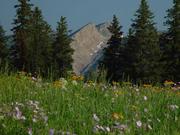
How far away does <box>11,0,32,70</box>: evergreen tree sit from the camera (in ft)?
230

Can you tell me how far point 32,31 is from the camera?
75.1 metres

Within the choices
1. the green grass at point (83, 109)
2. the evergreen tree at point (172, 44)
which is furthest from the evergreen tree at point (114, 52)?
the green grass at point (83, 109)

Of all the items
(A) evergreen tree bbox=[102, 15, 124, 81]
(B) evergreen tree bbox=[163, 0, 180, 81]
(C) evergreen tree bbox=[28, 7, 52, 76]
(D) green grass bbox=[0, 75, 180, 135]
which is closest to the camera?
(D) green grass bbox=[0, 75, 180, 135]

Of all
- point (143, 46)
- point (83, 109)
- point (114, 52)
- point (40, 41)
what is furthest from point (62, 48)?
point (83, 109)

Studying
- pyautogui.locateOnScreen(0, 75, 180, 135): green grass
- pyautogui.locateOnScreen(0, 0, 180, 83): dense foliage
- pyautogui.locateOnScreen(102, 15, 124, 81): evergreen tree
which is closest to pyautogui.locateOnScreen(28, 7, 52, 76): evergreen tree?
pyautogui.locateOnScreen(0, 0, 180, 83): dense foliage

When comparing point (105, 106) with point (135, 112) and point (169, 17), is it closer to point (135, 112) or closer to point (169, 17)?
point (135, 112)

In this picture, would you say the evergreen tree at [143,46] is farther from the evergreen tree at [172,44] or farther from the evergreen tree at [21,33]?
the evergreen tree at [21,33]

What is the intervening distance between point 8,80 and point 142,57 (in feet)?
188

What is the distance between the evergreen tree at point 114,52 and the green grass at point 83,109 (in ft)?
187

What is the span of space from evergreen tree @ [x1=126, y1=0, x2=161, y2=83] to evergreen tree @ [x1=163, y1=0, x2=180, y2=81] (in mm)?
1010

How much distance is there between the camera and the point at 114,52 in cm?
7056

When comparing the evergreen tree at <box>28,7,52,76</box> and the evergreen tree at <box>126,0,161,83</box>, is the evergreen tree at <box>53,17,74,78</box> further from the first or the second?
the evergreen tree at <box>126,0,161,83</box>

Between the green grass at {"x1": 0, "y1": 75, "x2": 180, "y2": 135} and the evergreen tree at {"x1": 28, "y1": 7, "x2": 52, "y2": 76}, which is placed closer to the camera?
the green grass at {"x1": 0, "y1": 75, "x2": 180, "y2": 135}

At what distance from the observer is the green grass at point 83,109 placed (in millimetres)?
6277
